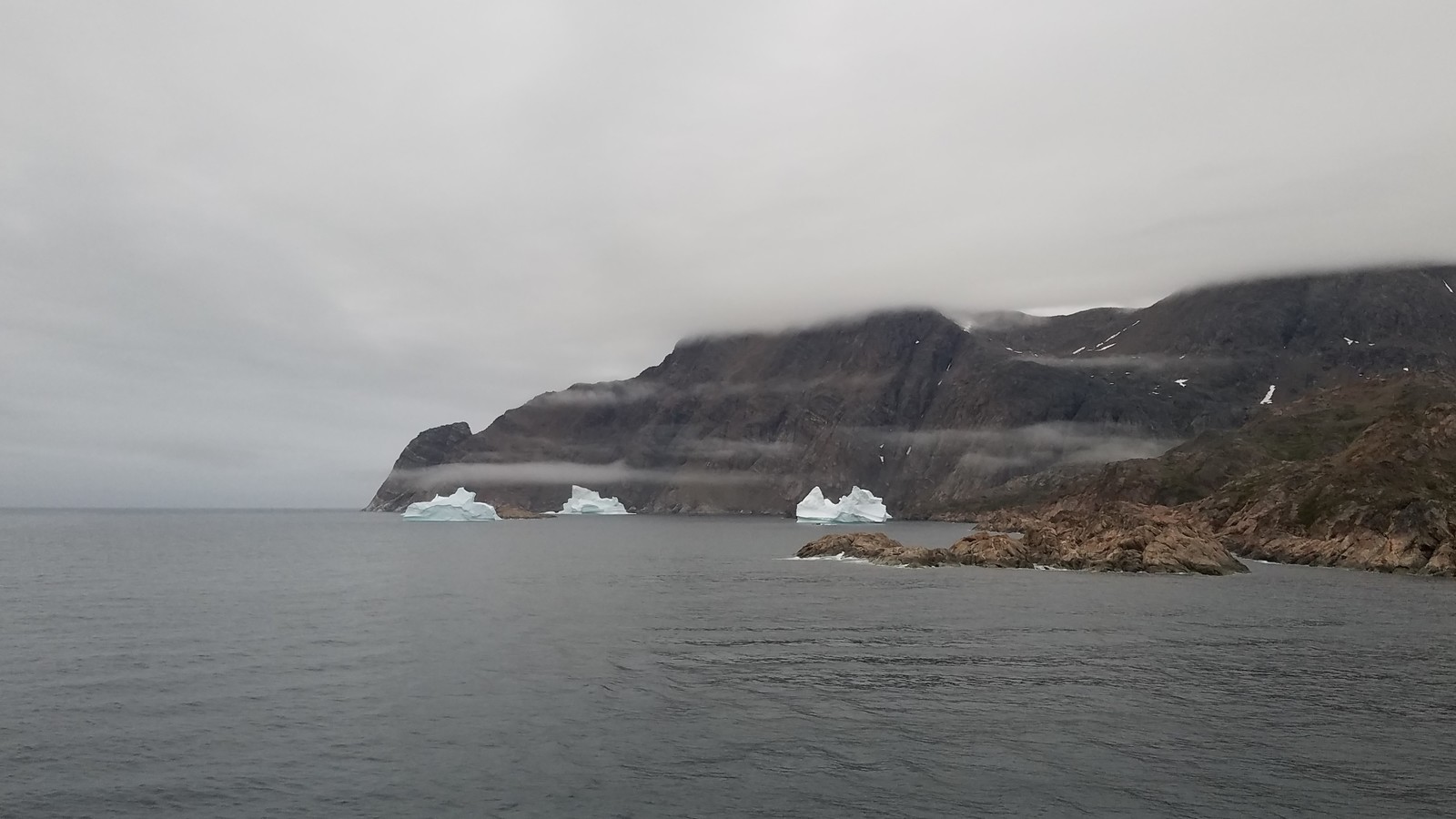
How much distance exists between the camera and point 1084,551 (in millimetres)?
108812

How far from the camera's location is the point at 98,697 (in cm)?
3553

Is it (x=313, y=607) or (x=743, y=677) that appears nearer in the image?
(x=743, y=677)

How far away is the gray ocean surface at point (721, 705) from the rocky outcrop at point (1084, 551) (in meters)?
27.4

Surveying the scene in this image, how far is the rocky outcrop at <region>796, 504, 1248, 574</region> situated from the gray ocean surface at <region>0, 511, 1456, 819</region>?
89.7 ft

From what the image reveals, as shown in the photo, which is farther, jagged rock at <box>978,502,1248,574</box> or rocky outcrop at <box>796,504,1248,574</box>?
rocky outcrop at <box>796,504,1248,574</box>

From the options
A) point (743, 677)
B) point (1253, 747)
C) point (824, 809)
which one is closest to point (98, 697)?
point (743, 677)

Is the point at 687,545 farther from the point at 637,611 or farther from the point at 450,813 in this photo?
the point at 450,813

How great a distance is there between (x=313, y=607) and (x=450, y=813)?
158 ft

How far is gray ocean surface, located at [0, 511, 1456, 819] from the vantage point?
83.5 feet

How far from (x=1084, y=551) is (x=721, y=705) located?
85.4 m

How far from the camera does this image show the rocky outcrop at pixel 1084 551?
10269 centimetres

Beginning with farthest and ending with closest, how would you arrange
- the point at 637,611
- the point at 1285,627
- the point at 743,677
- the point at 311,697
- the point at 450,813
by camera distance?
the point at 637,611
the point at 1285,627
the point at 743,677
the point at 311,697
the point at 450,813

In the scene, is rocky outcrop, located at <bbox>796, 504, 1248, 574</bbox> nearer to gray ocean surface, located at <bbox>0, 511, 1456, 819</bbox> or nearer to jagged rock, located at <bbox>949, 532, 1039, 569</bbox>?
jagged rock, located at <bbox>949, 532, 1039, 569</bbox>

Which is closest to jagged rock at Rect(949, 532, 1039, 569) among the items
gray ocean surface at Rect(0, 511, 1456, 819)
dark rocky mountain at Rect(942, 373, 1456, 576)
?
dark rocky mountain at Rect(942, 373, 1456, 576)
